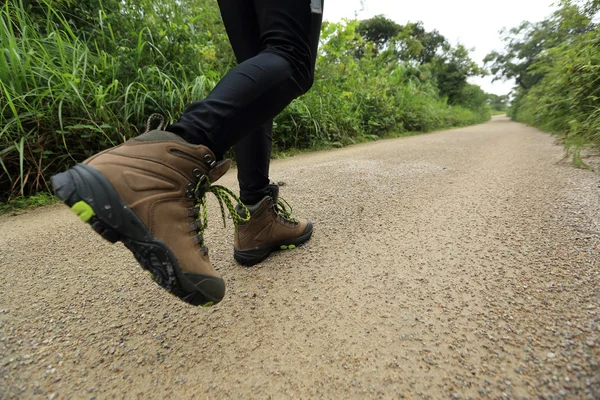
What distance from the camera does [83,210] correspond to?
0.52 meters

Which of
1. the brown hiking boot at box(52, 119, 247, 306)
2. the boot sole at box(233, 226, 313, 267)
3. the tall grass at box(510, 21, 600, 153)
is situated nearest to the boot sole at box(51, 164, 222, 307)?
the brown hiking boot at box(52, 119, 247, 306)

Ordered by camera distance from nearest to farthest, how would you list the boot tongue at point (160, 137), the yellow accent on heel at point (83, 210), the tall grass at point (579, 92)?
1. the yellow accent on heel at point (83, 210)
2. the boot tongue at point (160, 137)
3. the tall grass at point (579, 92)

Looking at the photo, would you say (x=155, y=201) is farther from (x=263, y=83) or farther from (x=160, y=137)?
(x=263, y=83)

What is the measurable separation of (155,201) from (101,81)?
2.01m

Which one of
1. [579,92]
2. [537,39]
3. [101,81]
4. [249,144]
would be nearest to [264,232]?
[249,144]

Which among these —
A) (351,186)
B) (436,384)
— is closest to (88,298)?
(436,384)

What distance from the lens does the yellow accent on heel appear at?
0.51 metres

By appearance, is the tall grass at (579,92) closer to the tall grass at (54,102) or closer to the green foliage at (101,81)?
the green foliage at (101,81)

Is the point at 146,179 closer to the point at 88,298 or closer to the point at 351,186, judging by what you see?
the point at 88,298

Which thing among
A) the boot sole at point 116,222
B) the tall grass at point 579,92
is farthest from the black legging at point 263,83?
the tall grass at point 579,92

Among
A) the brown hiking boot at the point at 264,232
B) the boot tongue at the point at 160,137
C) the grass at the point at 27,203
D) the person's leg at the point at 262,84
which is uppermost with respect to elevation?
the person's leg at the point at 262,84

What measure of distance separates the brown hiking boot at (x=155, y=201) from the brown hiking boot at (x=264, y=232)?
10.2 inches

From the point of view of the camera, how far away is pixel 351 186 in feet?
5.80

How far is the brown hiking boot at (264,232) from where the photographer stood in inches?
37.3
